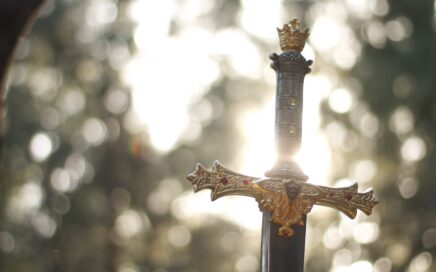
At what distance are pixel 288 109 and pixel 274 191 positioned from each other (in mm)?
472

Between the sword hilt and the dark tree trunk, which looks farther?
the sword hilt

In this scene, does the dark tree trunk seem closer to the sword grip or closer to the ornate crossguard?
the ornate crossguard

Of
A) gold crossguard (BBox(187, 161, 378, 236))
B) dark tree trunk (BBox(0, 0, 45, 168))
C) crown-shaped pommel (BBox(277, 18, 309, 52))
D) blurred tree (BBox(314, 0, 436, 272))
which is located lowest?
gold crossguard (BBox(187, 161, 378, 236))

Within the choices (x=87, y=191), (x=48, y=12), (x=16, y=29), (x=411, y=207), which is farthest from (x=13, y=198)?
(x=16, y=29)

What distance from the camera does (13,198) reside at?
3016cm

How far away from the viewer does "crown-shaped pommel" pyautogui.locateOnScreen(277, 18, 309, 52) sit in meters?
6.28

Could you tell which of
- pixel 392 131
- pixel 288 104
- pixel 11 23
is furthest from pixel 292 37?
pixel 392 131

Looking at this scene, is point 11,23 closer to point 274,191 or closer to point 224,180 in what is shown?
point 224,180

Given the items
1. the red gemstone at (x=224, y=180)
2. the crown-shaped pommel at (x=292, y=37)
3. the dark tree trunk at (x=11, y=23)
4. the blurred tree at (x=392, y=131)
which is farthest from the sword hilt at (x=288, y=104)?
the blurred tree at (x=392, y=131)

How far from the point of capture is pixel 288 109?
6.18 metres

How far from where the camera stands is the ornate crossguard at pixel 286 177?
601 centimetres

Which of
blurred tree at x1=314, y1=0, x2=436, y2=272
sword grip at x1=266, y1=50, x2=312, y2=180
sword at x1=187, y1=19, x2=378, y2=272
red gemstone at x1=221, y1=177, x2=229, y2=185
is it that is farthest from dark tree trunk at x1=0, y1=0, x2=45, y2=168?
blurred tree at x1=314, y1=0, x2=436, y2=272

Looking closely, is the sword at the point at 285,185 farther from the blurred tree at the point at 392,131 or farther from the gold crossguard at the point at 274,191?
the blurred tree at the point at 392,131

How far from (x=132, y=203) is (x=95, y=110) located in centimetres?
272
